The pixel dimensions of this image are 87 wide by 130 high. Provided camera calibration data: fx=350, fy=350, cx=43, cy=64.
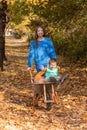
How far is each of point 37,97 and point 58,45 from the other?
1816cm

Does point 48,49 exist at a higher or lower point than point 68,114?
higher

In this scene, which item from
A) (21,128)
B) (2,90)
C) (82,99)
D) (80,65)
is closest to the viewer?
(21,128)

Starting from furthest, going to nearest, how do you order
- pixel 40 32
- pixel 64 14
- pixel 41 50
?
pixel 64 14 → pixel 41 50 → pixel 40 32

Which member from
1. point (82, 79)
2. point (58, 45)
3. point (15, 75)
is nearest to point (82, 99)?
point (82, 79)

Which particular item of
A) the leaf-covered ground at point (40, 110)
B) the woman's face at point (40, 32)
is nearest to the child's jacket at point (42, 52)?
the woman's face at point (40, 32)

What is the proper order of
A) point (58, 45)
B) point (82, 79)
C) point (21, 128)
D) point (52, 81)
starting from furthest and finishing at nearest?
1. point (58, 45)
2. point (82, 79)
3. point (52, 81)
4. point (21, 128)

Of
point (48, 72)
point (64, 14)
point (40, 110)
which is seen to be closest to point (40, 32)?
point (48, 72)

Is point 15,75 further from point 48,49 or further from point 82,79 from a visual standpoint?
point 48,49

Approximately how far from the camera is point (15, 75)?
15.3m

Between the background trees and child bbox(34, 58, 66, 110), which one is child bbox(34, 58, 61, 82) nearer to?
child bbox(34, 58, 66, 110)

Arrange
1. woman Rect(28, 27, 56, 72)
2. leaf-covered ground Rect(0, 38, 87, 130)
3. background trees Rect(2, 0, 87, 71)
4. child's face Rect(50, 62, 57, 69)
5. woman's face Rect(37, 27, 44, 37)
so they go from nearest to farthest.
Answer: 1. leaf-covered ground Rect(0, 38, 87, 130)
2. child's face Rect(50, 62, 57, 69)
3. woman's face Rect(37, 27, 44, 37)
4. woman Rect(28, 27, 56, 72)
5. background trees Rect(2, 0, 87, 71)

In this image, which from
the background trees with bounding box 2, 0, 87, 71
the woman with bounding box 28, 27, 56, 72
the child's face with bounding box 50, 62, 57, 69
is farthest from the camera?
the background trees with bounding box 2, 0, 87, 71

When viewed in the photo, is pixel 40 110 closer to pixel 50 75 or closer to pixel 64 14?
pixel 50 75

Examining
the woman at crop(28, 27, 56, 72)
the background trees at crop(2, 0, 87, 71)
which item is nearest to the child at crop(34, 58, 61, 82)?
the woman at crop(28, 27, 56, 72)
